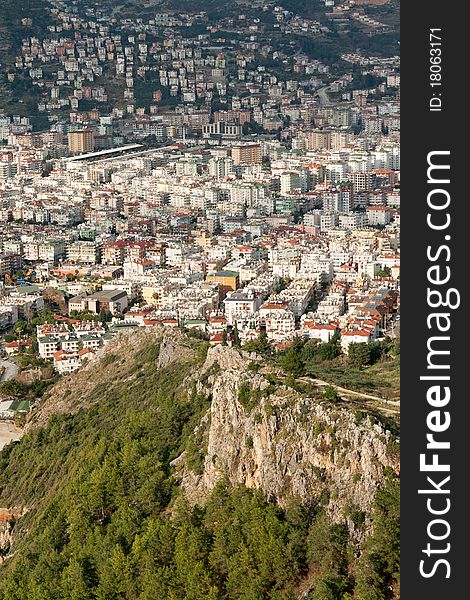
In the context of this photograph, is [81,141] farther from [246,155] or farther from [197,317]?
[197,317]

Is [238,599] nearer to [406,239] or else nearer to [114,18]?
[406,239]

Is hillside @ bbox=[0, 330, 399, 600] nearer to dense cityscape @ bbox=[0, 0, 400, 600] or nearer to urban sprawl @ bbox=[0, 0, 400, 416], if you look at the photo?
dense cityscape @ bbox=[0, 0, 400, 600]

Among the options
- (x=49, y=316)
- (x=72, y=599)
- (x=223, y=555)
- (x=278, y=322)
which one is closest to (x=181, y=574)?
(x=223, y=555)

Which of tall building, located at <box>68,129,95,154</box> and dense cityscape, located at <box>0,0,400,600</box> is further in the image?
tall building, located at <box>68,129,95,154</box>

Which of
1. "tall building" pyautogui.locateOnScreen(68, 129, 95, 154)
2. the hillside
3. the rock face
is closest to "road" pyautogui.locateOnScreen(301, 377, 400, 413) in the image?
the hillside

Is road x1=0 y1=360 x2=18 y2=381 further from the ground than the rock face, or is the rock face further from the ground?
the rock face

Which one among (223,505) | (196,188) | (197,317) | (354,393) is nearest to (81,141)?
(196,188)

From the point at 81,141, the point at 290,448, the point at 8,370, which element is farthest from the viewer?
the point at 81,141
